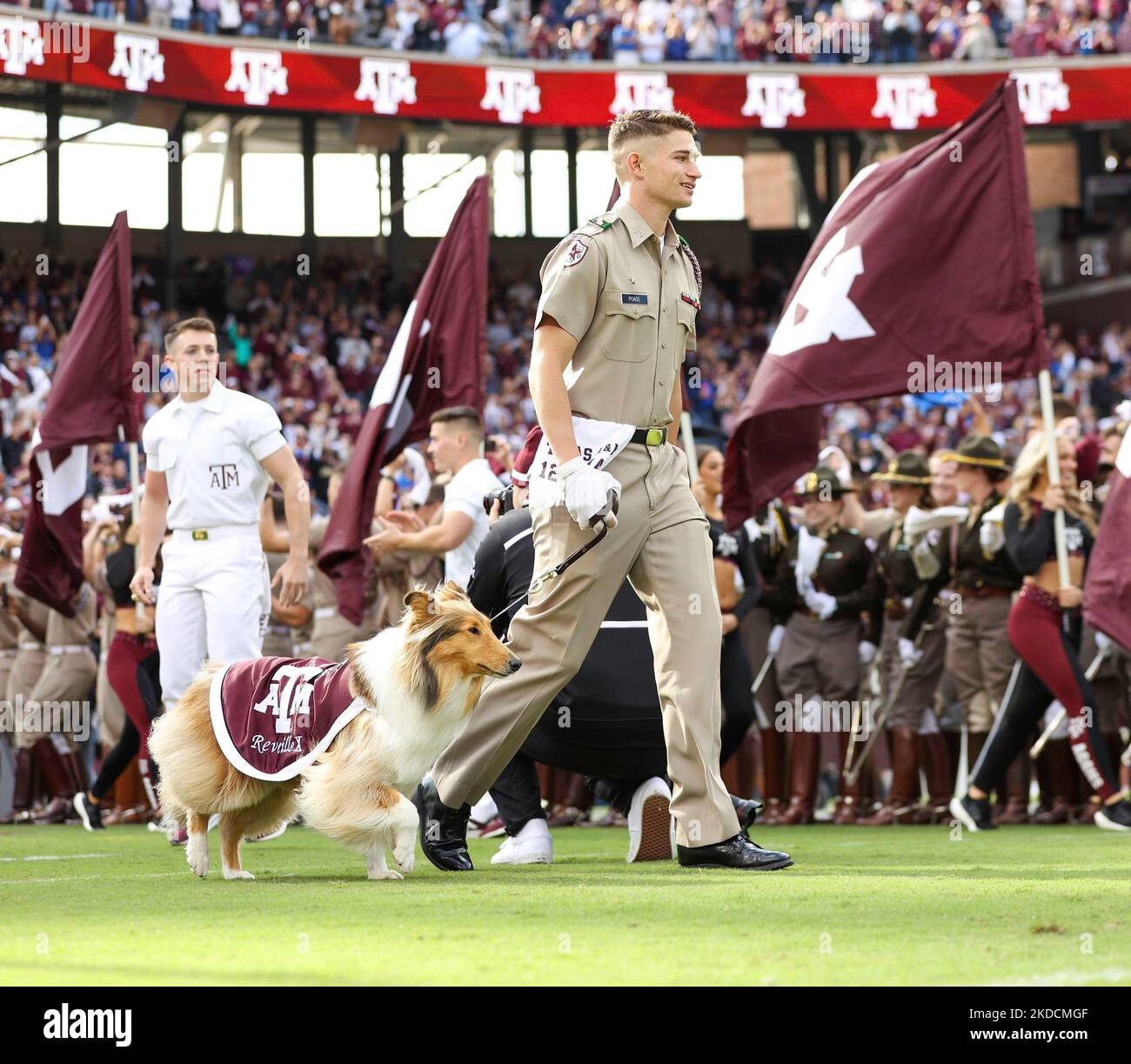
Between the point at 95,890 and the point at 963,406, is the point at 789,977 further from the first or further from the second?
the point at 963,406

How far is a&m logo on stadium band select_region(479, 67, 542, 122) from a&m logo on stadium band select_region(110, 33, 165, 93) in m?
5.61

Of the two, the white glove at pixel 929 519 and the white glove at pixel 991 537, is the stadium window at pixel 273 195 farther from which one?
the white glove at pixel 991 537

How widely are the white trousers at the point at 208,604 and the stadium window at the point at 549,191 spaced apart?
2977cm

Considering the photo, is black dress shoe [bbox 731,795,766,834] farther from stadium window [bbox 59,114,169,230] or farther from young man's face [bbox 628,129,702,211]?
stadium window [bbox 59,114,169,230]

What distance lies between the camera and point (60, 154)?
3412 cm

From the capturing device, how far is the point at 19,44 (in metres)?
25.7

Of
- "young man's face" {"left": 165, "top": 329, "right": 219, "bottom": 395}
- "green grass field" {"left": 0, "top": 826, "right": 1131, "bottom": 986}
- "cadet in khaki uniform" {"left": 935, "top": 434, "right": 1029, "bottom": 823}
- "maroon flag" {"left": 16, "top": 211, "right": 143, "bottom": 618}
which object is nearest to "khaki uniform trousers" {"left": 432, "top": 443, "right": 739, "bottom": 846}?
"green grass field" {"left": 0, "top": 826, "right": 1131, "bottom": 986}

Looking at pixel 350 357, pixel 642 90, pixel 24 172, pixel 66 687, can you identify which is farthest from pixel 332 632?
pixel 24 172

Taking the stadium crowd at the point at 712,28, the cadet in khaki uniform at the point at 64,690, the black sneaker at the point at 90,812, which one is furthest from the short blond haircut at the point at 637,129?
the stadium crowd at the point at 712,28

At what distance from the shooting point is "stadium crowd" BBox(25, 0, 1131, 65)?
30.7 meters

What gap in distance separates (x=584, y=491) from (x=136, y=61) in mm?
23495

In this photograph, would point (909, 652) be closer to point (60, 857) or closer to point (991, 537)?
point (991, 537)
